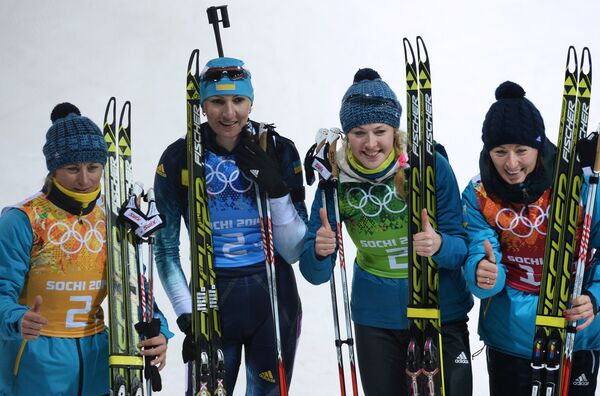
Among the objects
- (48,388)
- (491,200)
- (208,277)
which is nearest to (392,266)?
(491,200)

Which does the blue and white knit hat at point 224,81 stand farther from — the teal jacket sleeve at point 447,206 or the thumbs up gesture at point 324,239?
the teal jacket sleeve at point 447,206

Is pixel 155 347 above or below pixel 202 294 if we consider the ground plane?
below

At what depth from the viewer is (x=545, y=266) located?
2.81 m

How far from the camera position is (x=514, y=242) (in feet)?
9.46

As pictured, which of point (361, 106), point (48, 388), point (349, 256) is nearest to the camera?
point (48, 388)

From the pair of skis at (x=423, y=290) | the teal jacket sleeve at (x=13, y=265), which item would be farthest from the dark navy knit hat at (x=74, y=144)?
the pair of skis at (x=423, y=290)

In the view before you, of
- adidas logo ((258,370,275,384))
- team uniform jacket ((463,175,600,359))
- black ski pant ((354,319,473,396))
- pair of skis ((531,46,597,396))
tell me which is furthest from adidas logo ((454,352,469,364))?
adidas logo ((258,370,275,384))

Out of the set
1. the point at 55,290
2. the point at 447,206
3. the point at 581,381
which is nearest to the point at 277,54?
the point at 447,206

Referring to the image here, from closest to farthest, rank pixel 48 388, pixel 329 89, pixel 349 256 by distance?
1. pixel 48 388
2. pixel 349 256
3. pixel 329 89

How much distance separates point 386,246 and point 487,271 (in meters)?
0.42

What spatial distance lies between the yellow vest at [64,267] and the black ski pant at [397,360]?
2.95ft

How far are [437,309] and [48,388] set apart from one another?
4.04 feet

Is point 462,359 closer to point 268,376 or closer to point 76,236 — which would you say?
point 268,376

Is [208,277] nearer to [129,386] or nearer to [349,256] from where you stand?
[129,386]
